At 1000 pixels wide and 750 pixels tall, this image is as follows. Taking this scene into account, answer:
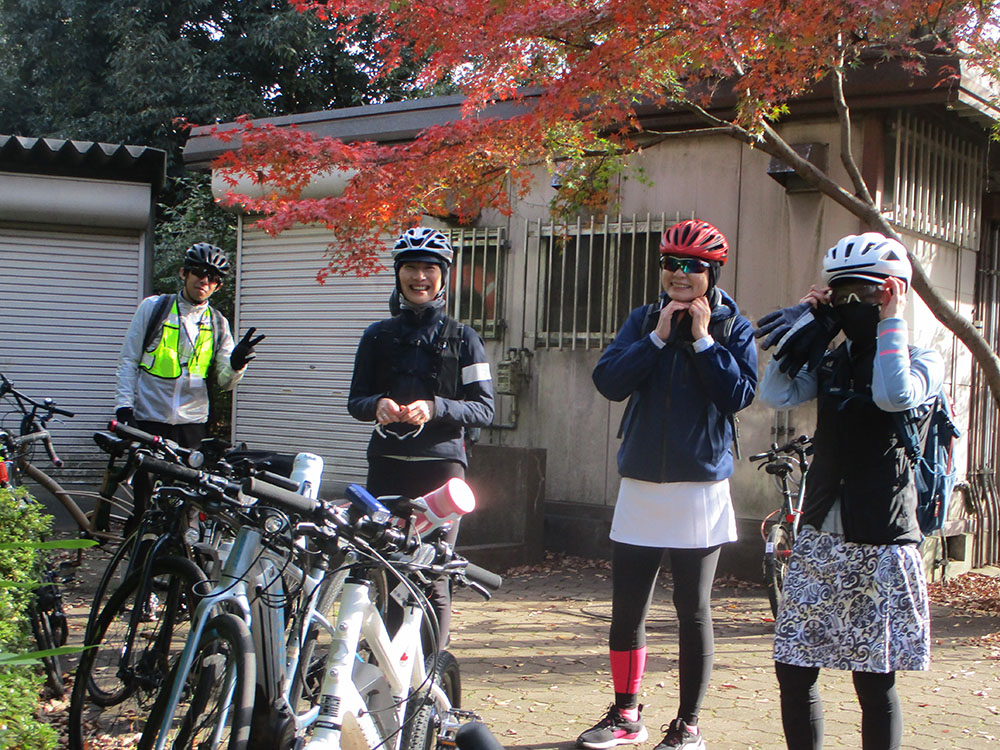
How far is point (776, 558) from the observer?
22.8 ft

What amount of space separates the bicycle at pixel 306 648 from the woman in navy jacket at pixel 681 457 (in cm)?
131

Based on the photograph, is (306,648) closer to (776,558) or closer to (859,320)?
(859,320)

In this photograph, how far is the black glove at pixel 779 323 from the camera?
146 inches

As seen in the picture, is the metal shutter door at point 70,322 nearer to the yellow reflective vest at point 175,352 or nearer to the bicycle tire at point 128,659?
the yellow reflective vest at point 175,352

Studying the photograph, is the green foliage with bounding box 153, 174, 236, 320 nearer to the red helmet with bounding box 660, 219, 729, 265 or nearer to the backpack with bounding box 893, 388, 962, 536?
the red helmet with bounding box 660, 219, 729, 265

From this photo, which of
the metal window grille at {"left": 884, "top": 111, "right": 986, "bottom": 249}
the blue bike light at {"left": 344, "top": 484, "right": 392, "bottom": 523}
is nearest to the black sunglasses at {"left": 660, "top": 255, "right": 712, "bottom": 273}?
the blue bike light at {"left": 344, "top": 484, "right": 392, "bottom": 523}

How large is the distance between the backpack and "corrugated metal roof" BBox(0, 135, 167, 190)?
9228 mm

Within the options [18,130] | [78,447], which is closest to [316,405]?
[78,447]

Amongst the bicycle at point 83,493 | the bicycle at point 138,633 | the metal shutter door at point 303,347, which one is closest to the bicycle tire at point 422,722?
the bicycle at point 138,633

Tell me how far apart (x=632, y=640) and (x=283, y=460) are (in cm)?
179

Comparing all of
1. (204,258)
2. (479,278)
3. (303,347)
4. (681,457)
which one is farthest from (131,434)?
(303,347)

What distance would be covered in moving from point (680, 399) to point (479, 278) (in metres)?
Result: 6.33

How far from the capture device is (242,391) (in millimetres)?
13156

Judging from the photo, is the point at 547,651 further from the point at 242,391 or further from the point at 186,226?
the point at 186,226
